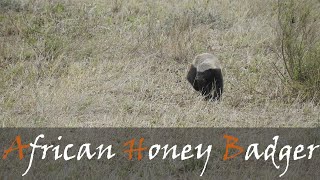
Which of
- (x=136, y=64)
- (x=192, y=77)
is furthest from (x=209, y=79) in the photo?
(x=136, y=64)

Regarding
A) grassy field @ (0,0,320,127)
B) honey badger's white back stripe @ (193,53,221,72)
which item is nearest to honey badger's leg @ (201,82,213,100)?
grassy field @ (0,0,320,127)

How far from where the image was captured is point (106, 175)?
12.8 ft

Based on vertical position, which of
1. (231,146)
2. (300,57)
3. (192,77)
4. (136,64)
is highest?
(300,57)

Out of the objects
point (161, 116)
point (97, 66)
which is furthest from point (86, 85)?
point (161, 116)

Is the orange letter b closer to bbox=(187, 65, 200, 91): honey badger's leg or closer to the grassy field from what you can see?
the grassy field

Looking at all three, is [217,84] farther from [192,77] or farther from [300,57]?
[300,57]

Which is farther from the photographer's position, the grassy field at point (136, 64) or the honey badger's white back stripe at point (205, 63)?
the honey badger's white back stripe at point (205, 63)

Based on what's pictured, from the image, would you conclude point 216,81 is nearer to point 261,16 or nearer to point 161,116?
point 161,116

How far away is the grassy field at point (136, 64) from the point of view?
5.14 metres

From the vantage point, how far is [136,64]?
21.8 feet

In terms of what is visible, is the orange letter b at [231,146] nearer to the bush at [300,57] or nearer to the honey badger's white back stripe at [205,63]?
the honey badger's white back stripe at [205,63]

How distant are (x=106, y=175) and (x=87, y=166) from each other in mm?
234

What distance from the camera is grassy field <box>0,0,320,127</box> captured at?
5141mm

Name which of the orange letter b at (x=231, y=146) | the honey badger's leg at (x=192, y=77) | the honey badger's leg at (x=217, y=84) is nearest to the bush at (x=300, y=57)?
the honey badger's leg at (x=217, y=84)
